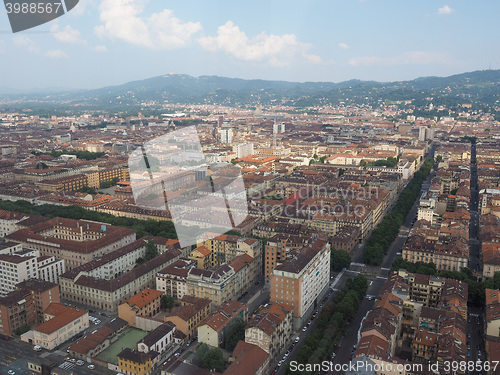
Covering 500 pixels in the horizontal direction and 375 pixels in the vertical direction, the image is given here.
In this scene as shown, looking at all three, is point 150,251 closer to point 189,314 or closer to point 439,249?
point 189,314

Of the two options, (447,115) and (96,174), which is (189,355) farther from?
(447,115)

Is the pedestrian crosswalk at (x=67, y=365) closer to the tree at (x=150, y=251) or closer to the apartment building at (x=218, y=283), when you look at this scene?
the apartment building at (x=218, y=283)

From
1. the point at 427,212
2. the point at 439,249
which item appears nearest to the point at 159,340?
the point at 439,249

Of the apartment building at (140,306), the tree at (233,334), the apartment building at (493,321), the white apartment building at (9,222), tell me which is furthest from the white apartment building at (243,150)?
the apartment building at (493,321)

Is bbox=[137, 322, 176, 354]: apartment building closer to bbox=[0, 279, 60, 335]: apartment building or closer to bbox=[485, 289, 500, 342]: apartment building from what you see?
bbox=[0, 279, 60, 335]: apartment building

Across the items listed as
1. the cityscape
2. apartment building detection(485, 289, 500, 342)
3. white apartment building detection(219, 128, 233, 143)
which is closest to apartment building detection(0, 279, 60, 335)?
the cityscape
